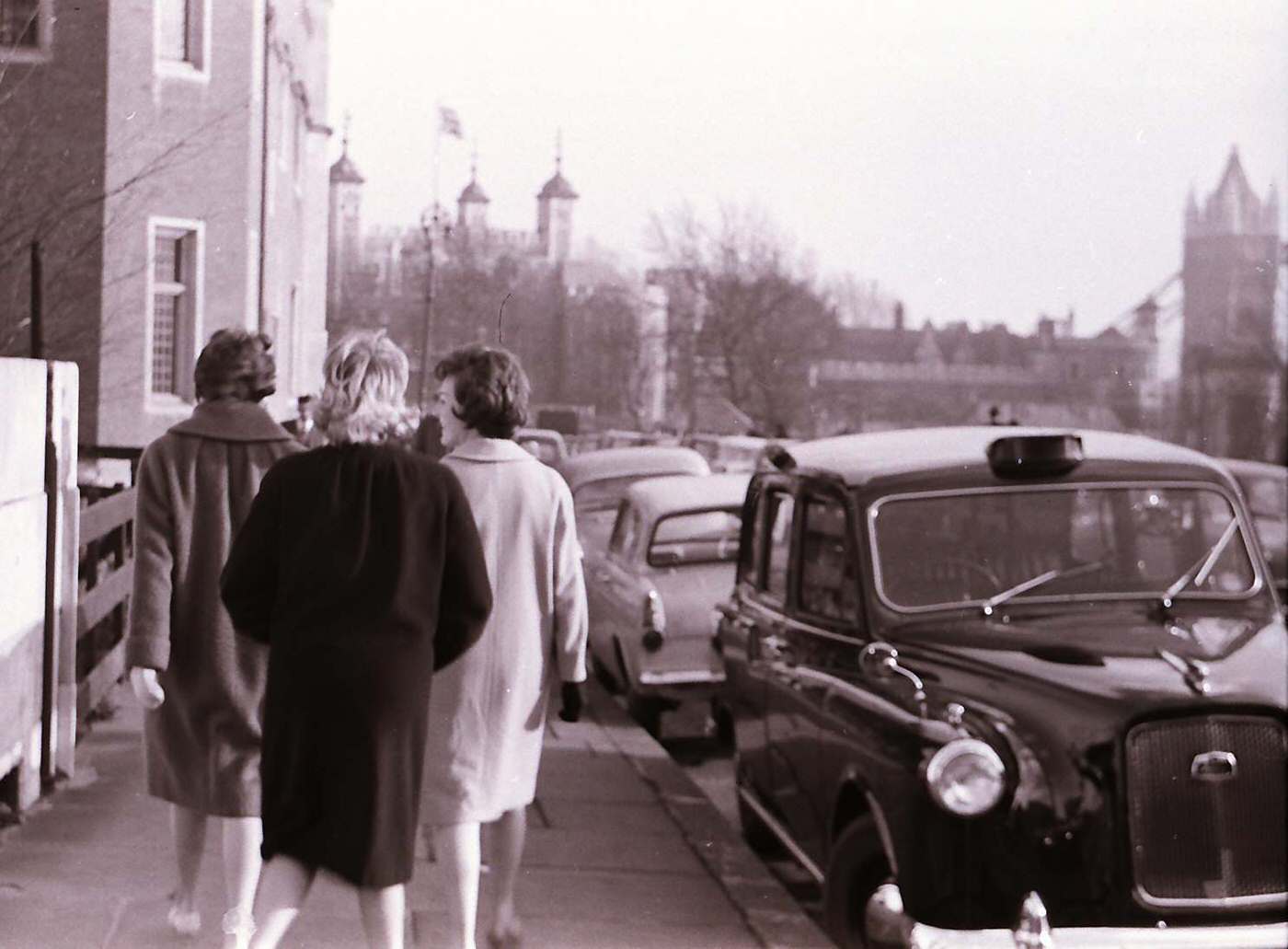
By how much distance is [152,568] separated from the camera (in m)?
4.73

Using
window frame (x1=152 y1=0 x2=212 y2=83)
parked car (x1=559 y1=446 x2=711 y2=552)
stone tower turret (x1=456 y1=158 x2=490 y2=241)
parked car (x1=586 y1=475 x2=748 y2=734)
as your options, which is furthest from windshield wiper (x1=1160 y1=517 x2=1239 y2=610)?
parked car (x1=559 y1=446 x2=711 y2=552)

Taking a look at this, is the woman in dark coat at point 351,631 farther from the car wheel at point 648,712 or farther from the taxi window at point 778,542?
the car wheel at point 648,712

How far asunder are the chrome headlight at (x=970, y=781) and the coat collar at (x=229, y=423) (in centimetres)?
195

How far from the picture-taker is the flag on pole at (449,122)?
7133 mm

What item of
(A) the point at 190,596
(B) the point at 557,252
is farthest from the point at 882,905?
(B) the point at 557,252

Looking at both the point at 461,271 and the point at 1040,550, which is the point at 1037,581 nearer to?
the point at 1040,550

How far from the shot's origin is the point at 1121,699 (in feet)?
15.0

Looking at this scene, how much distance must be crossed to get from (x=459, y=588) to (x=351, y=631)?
0.33m

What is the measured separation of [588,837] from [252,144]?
362 inches

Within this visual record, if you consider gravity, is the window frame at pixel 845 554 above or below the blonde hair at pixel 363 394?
below

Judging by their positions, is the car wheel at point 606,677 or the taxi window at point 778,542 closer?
the taxi window at point 778,542

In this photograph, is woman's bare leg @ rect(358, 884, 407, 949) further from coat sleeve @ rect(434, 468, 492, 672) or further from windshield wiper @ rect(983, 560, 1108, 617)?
windshield wiper @ rect(983, 560, 1108, 617)

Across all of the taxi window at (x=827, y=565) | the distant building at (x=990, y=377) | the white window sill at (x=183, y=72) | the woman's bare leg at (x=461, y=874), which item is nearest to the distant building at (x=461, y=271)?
the white window sill at (x=183, y=72)

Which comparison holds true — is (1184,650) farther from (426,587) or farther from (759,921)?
(426,587)
